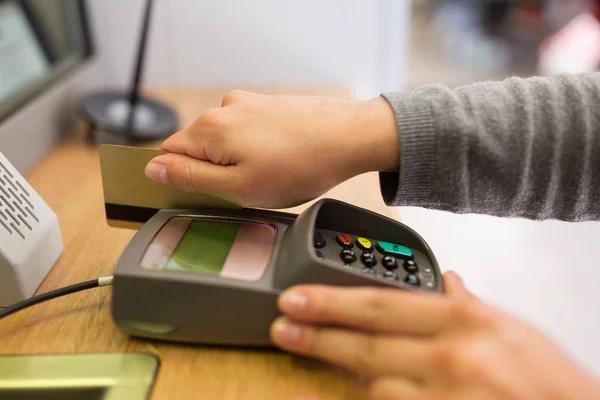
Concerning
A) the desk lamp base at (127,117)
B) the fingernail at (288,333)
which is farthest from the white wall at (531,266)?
the fingernail at (288,333)

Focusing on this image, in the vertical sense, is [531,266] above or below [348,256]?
below

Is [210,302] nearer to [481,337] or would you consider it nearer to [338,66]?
[481,337]

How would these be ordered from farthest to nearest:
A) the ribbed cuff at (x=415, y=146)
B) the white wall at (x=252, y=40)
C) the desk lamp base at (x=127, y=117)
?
the white wall at (x=252, y=40) < the desk lamp base at (x=127, y=117) < the ribbed cuff at (x=415, y=146)

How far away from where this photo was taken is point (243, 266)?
0.41 meters

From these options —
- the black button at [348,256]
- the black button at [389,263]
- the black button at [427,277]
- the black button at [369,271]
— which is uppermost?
the black button at [348,256]

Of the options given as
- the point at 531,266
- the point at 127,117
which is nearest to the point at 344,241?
the point at 127,117

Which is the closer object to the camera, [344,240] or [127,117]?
[344,240]

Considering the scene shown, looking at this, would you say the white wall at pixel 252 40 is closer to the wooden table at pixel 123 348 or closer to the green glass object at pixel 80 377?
the wooden table at pixel 123 348

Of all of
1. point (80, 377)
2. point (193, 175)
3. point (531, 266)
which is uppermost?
point (193, 175)

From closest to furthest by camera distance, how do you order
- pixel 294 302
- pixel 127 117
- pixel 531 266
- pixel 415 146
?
pixel 294 302
pixel 415 146
pixel 127 117
pixel 531 266

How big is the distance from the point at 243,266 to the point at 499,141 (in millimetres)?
245

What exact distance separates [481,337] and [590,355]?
0.90 m

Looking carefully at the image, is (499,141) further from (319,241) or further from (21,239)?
(21,239)

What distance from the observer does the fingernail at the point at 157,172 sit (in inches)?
18.2
